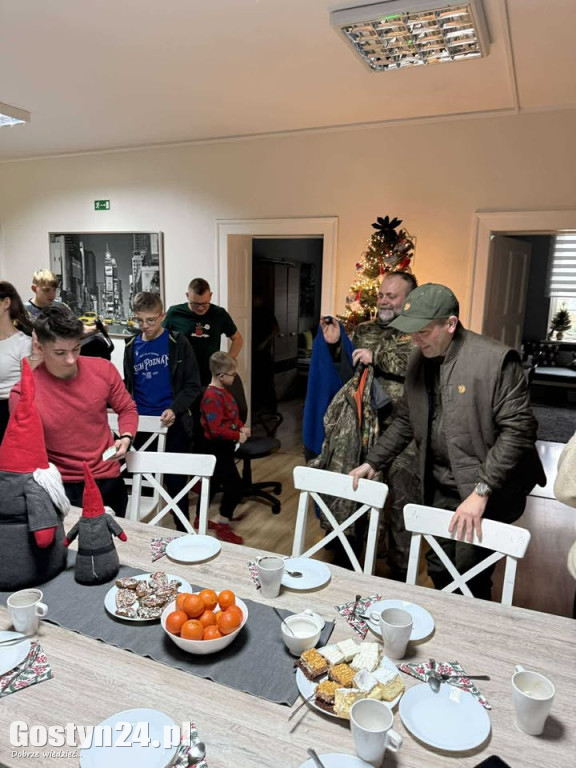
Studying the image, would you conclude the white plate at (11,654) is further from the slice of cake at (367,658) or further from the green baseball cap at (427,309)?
the green baseball cap at (427,309)

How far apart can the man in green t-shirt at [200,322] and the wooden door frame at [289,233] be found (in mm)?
824

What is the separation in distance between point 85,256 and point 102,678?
485cm

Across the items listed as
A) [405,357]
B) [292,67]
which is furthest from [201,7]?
[405,357]

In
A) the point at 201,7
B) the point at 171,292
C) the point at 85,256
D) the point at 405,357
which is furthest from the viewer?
the point at 85,256

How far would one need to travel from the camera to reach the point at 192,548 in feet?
5.58

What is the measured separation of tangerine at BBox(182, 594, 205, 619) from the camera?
1238 mm

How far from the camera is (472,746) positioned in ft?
3.24

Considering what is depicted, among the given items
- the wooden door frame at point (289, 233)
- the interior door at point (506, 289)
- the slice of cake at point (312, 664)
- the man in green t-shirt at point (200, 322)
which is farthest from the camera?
the wooden door frame at point (289, 233)

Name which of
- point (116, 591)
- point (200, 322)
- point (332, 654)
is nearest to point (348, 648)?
point (332, 654)

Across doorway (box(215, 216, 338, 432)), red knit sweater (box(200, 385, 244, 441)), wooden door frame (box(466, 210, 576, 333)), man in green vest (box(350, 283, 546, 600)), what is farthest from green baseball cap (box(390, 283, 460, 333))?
doorway (box(215, 216, 338, 432))

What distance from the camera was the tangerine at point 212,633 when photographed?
3.94ft

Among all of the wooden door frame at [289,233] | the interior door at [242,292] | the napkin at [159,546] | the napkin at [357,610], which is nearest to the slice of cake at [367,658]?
the napkin at [357,610]

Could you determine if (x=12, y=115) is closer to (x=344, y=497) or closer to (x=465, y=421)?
(x=344, y=497)

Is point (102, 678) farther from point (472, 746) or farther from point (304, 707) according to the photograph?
point (472, 746)
